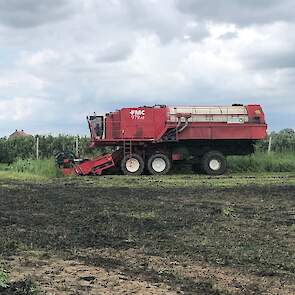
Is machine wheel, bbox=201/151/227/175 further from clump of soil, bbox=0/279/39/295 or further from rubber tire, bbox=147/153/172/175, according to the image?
clump of soil, bbox=0/279/39/295

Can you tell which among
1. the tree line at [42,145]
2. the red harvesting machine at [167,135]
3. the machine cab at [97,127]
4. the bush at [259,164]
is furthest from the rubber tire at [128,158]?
the tree line at [42,145]

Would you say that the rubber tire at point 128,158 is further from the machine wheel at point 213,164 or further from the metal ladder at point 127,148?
the machine wheel at point 213,164

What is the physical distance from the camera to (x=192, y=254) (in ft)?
23.8

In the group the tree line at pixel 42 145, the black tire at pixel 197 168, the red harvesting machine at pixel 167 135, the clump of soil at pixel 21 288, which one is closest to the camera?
the clump of soil at pixel 21 288

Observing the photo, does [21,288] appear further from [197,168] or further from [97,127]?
[197,168]

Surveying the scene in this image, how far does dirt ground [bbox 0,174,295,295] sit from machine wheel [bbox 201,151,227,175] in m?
10.4

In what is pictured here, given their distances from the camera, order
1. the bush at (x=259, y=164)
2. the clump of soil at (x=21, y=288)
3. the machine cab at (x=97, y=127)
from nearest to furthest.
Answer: the clump of soil at (x=21, y=288) → the machine cab at (x=97, y=127) → the bush at (x=259, y=164)

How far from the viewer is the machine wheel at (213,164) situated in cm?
2494

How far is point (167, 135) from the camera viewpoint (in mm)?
24562

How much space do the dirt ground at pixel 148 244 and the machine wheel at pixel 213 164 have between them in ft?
34.3

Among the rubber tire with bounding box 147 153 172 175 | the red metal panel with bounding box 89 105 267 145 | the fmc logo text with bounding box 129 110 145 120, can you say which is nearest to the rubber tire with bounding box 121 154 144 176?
the rubber tire with bounding box 147 153 172 175

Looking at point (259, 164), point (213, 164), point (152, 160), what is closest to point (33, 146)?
point (152, 160)

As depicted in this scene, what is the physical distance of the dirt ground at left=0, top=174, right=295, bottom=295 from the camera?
5767 mm

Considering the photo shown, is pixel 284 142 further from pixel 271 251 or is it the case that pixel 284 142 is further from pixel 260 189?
pixel 271 251
